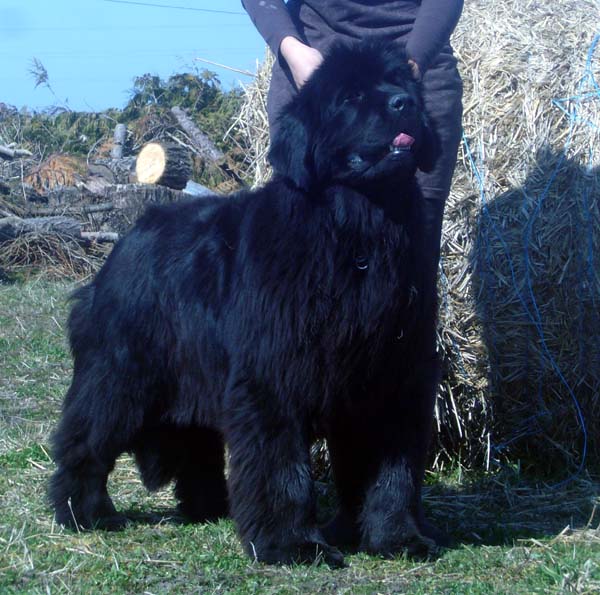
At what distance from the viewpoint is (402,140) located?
3.36 metres

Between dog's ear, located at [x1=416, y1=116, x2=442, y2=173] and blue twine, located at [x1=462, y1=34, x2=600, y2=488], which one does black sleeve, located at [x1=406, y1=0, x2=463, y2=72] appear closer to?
dog's ear, located at [x1=416, y1=116, x2=442, y2=173]

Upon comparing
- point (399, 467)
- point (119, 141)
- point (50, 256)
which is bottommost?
point (399, 467)

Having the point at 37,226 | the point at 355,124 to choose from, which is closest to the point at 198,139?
the point at 37,226

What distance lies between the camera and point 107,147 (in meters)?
12.8

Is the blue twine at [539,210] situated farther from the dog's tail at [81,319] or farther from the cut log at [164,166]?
the cut log at [164,166]

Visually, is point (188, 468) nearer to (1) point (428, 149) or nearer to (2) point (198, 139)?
(1) point (428, 149)

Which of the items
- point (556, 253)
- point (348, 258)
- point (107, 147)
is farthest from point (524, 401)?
point (107, 147)

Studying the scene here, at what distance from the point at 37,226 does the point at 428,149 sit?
7.50 metres

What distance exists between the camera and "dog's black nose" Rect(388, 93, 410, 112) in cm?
334

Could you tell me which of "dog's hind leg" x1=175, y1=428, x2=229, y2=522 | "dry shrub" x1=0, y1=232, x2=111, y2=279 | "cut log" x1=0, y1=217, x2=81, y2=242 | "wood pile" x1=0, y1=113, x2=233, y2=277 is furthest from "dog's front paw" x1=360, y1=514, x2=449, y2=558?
"cut log" x1=0, y1=217, x2=81, y2=242

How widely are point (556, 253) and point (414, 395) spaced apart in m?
1.54

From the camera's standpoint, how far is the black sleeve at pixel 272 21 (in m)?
4.05

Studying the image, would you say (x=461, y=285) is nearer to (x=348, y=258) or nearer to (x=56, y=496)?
(x=348, y=258)

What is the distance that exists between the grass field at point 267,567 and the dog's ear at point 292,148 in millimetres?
1399
